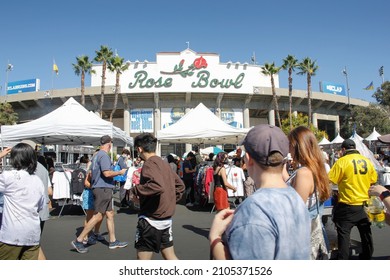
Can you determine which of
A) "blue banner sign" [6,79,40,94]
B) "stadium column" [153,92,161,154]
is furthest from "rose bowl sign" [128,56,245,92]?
"blue banner sign" [6,79,40,94]

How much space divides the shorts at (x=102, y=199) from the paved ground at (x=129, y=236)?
680 mm

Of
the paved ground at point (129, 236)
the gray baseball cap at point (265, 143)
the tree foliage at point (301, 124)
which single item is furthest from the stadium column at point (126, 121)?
the gray baseball cap at point (265, 143)

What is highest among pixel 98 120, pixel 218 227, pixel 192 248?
pixel 98 120

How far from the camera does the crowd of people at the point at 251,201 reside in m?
1.24

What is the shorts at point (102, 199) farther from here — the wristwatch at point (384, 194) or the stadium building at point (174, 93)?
the stadium building at point (174, 93)

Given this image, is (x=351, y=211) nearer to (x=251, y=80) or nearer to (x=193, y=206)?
(x=193, y=206)

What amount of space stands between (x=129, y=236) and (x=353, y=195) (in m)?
4.19

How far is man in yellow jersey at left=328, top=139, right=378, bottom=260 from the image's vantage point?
3736 millimetres

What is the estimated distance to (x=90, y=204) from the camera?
5.55 metres

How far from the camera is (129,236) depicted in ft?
20.3

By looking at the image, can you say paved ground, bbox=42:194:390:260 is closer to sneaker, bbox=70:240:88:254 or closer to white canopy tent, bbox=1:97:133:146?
sneaker, bbox=70:240:88:254

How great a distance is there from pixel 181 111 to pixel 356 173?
38.1 m

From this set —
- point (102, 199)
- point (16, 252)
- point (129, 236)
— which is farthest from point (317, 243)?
point (129, 236)
